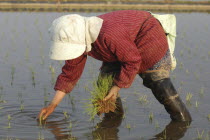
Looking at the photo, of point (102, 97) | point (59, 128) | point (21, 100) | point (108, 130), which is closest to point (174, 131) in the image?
point (108, 130)

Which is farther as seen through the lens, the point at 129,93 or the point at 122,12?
the point at 129,93

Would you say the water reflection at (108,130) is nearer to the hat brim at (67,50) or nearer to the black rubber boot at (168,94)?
the black rubber boot at (168,94)

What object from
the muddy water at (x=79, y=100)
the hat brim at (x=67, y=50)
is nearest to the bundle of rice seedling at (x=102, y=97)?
the muddy water at (x=79, y=100)

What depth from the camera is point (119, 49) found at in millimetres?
3629

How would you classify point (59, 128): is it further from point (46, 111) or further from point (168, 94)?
point (168, 94)

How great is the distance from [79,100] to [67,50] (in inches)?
78.7

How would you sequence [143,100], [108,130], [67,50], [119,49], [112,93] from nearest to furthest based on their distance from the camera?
[67,50], [119,49], [112,93], [108,130], [143,100]

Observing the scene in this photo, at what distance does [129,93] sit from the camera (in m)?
5.80

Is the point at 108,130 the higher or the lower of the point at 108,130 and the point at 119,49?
the lower

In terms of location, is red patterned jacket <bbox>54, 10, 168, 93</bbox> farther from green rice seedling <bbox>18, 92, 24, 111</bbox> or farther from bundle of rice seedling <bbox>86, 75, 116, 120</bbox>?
green rice seedling <bbox>18, 92, 24, 111</bbox>

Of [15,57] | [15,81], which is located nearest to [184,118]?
[15,81]

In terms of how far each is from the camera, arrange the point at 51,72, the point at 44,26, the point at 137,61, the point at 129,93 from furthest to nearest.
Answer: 1. the point at 44,26
2. the point at 51,72
3. the point at 129,93
4. the point at 137,61

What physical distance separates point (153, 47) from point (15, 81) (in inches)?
114

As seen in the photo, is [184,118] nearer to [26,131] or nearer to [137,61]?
[137,61]
